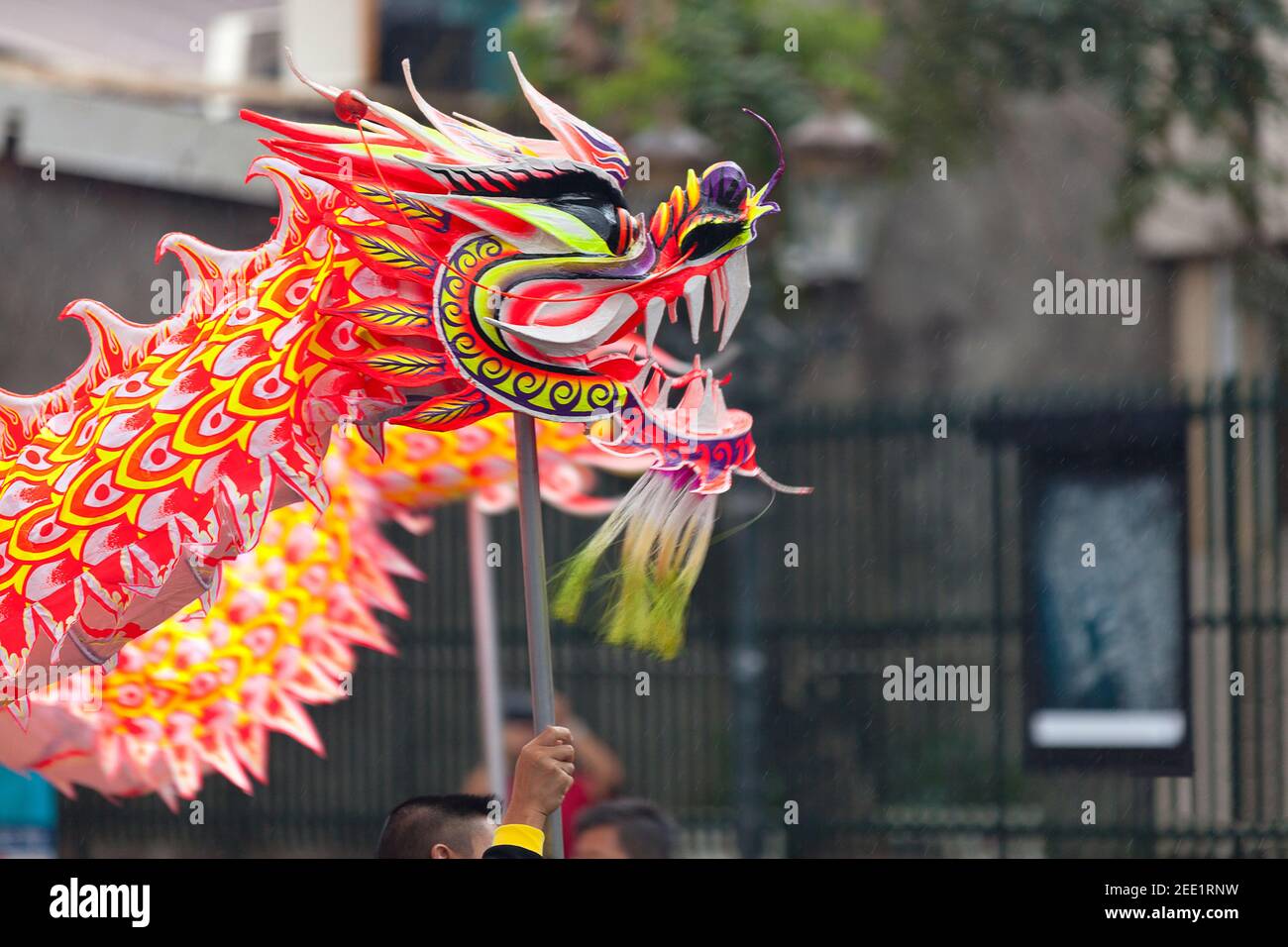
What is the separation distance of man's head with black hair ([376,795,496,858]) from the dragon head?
0.59 m

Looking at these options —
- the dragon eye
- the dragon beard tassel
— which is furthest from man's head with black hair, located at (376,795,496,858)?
the dragon eye

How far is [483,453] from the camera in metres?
4.64

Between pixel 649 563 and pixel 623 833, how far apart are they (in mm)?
2014

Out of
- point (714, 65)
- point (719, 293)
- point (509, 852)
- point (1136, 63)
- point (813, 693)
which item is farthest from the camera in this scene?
point (714, 65)

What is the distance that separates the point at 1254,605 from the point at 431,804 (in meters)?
4.53

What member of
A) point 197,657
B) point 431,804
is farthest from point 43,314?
point 431,804

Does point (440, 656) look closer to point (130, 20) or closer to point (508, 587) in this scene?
point (508, 587)

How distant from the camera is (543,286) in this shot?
275 cm

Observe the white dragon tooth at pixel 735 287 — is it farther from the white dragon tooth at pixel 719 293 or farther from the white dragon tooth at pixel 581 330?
the white dragon tooth at pixel 581 330

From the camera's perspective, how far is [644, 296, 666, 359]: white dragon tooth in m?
2.79

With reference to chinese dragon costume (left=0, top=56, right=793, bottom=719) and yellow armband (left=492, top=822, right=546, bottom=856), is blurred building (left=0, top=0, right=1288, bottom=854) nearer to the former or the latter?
chinese dragon costume (left=0, top=56, right=793, bottom=719)

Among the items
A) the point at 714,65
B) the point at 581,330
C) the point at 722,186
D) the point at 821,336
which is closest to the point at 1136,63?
the point at 714,65

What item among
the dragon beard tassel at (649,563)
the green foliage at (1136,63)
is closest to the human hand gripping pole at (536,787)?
the dragon beard tassel at (649,563)

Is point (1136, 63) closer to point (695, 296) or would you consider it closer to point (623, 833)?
point (623, 833)
